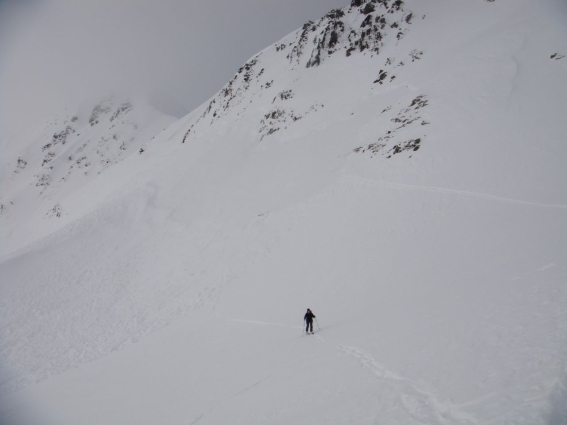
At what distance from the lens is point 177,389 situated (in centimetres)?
1097

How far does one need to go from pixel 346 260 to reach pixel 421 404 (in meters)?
14.6

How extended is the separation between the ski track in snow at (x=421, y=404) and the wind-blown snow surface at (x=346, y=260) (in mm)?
45

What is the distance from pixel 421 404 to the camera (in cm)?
544

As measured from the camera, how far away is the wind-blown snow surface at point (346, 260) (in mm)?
6996

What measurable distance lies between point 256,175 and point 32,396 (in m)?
33.6

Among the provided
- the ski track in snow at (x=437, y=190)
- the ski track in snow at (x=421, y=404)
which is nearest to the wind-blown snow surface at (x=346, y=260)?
the ski track in snow at (x=421, y=404)

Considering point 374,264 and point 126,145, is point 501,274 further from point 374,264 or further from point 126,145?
point 126,145

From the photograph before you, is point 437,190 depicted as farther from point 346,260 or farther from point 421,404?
point 421,404

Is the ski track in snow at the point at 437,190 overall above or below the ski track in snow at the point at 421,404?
above

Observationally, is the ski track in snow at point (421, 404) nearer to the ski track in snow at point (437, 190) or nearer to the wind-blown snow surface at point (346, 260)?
the wind-blown snow surface at point (346, 260)

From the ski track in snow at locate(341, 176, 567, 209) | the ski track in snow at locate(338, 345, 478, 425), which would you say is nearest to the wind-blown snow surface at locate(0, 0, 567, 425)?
the ski track in snow at locate(338, 345, 478, 425)

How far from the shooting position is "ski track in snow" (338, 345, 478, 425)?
484 centimetres

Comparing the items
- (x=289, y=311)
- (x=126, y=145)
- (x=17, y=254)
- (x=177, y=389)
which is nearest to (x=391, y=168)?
(x=289, y=311)

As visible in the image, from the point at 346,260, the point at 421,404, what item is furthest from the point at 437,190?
the point at 421,404
